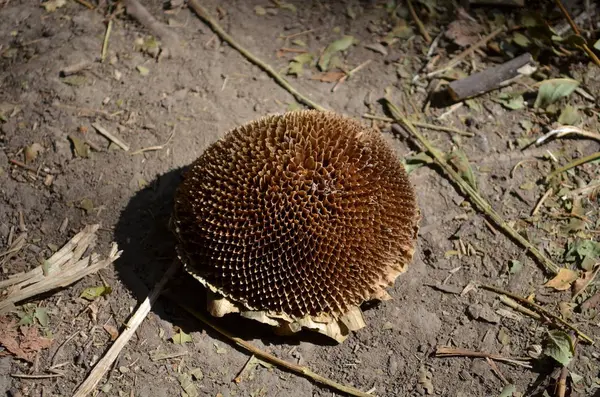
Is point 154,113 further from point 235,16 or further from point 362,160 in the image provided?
point 362,160

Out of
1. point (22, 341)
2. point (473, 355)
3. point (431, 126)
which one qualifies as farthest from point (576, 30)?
point (22, 341)

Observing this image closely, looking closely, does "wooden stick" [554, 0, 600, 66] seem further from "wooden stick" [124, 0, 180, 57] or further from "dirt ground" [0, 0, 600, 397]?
"wooden stick" [124, 0, 180, 57]

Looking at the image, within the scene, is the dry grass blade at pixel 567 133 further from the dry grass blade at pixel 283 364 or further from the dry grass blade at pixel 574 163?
the dry grass blade at pixel 283 364

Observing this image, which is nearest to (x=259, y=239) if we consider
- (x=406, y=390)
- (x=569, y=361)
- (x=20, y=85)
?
(x=406, y=390)

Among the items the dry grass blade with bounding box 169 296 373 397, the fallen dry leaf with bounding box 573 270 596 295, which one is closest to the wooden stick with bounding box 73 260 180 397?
the dry grass blade with bounding box 169 296 373 397

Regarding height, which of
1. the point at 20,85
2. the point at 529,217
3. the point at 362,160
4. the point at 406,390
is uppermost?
the point at 362,160

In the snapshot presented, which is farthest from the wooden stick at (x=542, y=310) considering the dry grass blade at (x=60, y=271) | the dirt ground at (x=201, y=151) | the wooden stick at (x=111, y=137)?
the wooden stick at (x=111, y=137)
